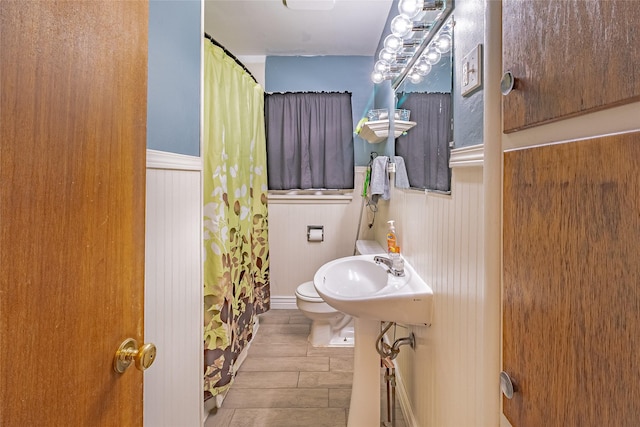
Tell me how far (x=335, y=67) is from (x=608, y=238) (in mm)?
3137

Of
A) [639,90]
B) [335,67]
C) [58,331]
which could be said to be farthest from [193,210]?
[335,67]

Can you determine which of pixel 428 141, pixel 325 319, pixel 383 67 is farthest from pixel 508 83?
pixel 325 319

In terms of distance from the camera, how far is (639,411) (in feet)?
1.03

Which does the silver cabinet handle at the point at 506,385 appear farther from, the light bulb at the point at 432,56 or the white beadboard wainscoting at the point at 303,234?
the white beadboard wainscoting at the point at 303,234

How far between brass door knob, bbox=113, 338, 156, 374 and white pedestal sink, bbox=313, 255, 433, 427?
31.0 inches

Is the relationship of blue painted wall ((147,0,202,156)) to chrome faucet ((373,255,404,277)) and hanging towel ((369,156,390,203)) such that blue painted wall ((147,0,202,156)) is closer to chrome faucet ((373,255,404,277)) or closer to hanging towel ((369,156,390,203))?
chrome faucet ((373,255,404,277))

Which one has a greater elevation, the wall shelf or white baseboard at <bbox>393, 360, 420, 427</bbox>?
the wall shelf

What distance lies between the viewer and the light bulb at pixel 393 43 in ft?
5.23

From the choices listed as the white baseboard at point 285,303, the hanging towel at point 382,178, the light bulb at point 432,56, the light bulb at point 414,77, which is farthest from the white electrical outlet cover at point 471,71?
the white baseboard at point 285,303

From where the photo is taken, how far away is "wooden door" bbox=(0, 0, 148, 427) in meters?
0.39

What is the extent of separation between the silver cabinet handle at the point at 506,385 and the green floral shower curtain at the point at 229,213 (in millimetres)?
1482

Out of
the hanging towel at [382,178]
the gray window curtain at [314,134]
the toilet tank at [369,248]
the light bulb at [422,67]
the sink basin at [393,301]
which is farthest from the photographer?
the gray window curtain at [314,134]

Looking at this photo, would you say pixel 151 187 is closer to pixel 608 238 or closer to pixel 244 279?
pixel 608 238

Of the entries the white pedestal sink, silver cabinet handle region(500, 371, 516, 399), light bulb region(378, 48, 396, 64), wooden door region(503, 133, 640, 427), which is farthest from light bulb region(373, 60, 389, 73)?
silver cabinet handle region(500, 371, 516, 399)
